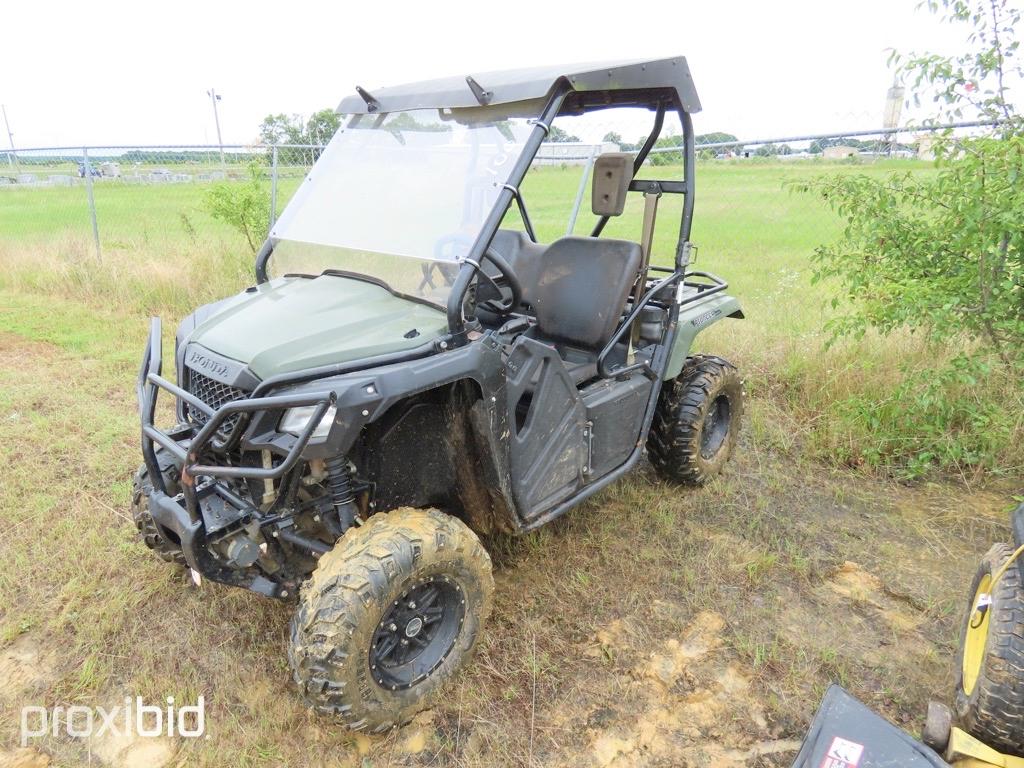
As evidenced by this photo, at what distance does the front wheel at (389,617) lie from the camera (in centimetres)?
211

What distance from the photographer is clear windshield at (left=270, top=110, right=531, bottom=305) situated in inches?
101

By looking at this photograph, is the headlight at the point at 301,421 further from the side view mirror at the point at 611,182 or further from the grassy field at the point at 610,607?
the side view mirror at the point at 611,182

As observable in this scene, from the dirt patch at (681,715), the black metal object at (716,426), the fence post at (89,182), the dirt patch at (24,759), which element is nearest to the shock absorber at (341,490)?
the dirt patch at (681,715)

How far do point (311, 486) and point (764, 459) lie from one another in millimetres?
2969

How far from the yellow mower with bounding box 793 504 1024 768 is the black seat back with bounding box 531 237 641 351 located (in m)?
1.79

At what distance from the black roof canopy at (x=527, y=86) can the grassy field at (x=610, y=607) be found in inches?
69.6

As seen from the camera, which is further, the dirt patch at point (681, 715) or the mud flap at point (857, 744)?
the dirt patch at point (681, 715)

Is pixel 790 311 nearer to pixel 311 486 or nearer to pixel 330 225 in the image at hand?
pixel 330 225

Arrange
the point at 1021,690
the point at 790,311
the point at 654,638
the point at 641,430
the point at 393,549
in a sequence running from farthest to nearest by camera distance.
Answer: the point at 790,311, the point at 641,430, the point at 654,638, the point at 393,549, the point at 1021,690

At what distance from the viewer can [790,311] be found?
6270mm

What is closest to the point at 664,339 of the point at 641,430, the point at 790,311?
the point at 641,430

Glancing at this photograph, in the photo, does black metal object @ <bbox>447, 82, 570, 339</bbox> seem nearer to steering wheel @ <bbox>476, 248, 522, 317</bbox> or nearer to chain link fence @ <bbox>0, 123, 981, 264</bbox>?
steering wheel @ <bbox>476, 248, 522, 317</bbox>

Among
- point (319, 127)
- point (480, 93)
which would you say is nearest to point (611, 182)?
point (480, 93)

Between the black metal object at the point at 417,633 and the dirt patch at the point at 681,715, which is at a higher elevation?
the black metal object at the point at 417,633
